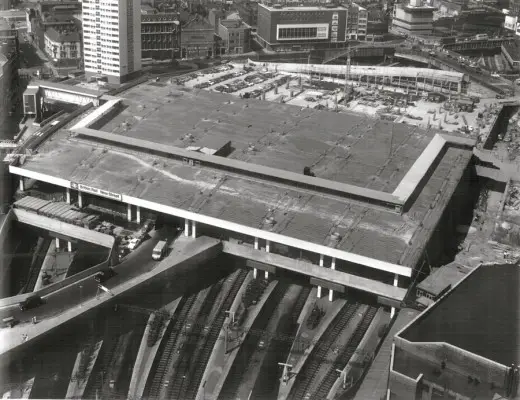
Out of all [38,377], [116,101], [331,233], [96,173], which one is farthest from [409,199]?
[116,101]

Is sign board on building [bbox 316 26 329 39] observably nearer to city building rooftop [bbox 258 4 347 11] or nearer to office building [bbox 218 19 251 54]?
city building rooftop [bbox 258 4 347 11]

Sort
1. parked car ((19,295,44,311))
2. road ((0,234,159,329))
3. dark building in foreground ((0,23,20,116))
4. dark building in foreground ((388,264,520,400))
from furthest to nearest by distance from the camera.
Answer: dark building in foreground ((0,23,20,116)) < parked car ((19,295,44,311)) < road ((0,234,159,329)) < dark building in foreground ((388,264,520,400))

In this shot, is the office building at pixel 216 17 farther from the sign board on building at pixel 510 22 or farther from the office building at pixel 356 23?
the sign board on building at pixel 510 22

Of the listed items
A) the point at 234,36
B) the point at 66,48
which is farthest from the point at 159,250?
the point at 234,36

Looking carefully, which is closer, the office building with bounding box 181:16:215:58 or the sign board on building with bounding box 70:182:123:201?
the sign board on building with bounding box 70:182:123:201

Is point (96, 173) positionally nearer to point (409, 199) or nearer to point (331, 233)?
point (331, 233)

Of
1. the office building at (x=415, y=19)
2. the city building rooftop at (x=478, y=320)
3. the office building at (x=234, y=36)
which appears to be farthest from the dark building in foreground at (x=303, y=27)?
the city building rooftop at (x=478, y=320)

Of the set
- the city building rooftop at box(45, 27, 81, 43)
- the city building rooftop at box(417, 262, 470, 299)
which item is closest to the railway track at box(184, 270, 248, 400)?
the city building rooftop at box(417, 262, 470, 299)
